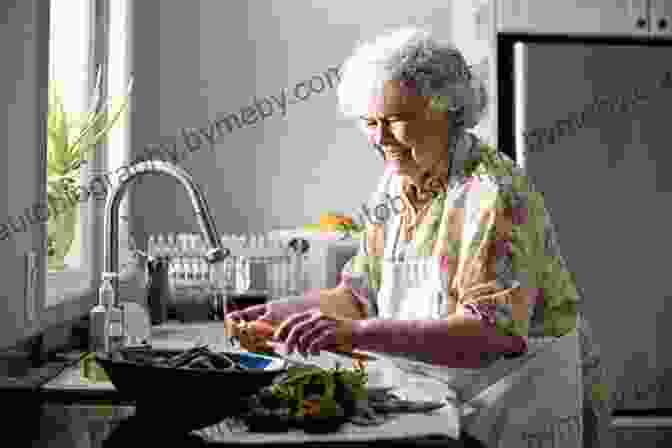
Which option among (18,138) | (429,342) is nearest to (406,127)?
(429,342)

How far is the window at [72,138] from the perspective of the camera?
200cm

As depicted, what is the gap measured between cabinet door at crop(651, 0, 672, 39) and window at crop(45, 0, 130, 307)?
1.64m

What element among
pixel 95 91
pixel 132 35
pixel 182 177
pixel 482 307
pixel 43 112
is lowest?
pixel 482 307

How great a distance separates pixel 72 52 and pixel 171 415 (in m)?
1.48

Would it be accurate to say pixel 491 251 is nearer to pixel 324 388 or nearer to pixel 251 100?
pixel 324 388

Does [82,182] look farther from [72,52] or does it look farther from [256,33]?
[256,33]

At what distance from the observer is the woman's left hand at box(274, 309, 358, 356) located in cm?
113

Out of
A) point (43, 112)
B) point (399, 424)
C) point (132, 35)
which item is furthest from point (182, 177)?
point (132, 35)

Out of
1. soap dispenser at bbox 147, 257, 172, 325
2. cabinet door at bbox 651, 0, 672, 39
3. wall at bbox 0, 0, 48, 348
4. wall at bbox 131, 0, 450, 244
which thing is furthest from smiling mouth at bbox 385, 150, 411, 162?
wall at bbox 131, 0, 450, 244

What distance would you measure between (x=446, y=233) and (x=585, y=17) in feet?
5.12

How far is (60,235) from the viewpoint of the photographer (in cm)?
202

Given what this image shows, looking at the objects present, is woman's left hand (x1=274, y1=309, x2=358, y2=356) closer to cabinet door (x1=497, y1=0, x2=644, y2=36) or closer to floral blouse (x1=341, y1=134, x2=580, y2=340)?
floral blouse (x1=341, y1=134, x2=580, y2=340)

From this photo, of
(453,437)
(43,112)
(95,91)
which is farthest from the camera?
(95,91)

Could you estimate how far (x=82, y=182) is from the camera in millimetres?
2311
